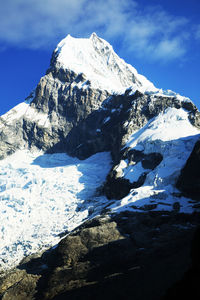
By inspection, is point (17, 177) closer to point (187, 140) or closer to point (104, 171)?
point (104, 171)

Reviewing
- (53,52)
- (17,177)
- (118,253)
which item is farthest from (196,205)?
(53,52)

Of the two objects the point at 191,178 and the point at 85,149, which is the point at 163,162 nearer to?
the point at 191,178

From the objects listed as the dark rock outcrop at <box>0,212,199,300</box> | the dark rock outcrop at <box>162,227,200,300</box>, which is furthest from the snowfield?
the dark rock outcrop at <box>162,227,200,300</box>

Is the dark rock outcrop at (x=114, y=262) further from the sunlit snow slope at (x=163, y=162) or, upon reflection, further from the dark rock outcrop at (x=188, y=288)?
the dark rock outcrop at (x=188, y=288)

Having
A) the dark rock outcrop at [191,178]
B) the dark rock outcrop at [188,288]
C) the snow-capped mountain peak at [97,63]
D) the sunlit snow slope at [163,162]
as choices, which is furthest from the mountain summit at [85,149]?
the dark rock outcrop at [188,288]

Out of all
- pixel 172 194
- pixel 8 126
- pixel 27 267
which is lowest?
pixel 27 267

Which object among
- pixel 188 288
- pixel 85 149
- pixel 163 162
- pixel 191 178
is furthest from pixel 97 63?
pixel 188 288
